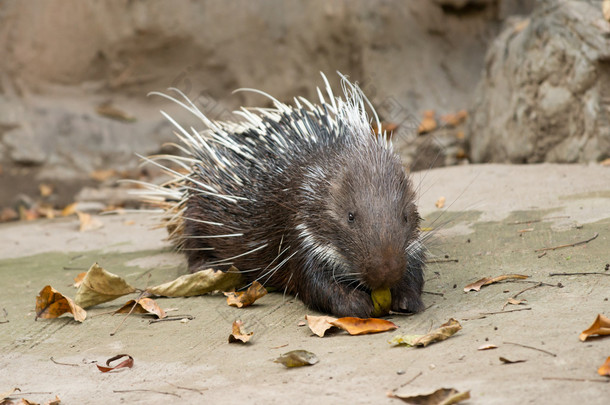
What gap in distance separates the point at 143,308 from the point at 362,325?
4.02 feet

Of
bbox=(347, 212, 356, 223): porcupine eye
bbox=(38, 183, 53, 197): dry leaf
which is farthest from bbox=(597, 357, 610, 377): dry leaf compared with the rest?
bbox=(38, 183, 53, 197): dry leaf

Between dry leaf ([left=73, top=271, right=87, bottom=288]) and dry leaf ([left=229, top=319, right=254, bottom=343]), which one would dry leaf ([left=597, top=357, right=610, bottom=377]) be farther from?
dry leaf ([left=73, top=271, right=87, bottom=288])

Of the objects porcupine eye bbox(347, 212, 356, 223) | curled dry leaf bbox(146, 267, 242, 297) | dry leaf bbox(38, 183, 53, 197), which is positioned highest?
porcupine eye bbox(347, 212, 356, 223)

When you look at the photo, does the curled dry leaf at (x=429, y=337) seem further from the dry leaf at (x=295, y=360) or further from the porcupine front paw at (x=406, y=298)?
the porcupine front paw at (x=406, y=298)

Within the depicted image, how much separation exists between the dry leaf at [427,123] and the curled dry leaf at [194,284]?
18.5 feet

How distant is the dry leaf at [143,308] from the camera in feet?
12.3

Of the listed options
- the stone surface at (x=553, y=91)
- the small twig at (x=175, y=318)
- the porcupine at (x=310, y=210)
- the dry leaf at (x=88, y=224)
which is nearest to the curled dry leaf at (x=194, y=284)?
the porcupine at (x=310, y=210)

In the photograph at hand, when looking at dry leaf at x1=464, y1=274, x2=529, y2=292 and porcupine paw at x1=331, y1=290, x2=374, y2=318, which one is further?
dry leaf at x1=464, y1=274, x2=529, y2=292

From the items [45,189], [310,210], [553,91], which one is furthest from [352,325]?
[45,189]

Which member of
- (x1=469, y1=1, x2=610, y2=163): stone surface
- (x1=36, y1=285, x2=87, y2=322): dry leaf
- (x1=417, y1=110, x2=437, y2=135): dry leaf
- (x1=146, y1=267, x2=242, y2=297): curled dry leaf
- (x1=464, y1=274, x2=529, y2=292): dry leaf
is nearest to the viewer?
(x1=464, y1=274, x2=529, y2=292): dry leaf

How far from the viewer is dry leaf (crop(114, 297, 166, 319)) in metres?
3.75

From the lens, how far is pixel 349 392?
246cm

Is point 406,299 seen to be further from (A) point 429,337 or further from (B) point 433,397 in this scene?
(B) point 433,397

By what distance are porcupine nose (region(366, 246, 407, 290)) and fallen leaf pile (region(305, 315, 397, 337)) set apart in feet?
0.58
